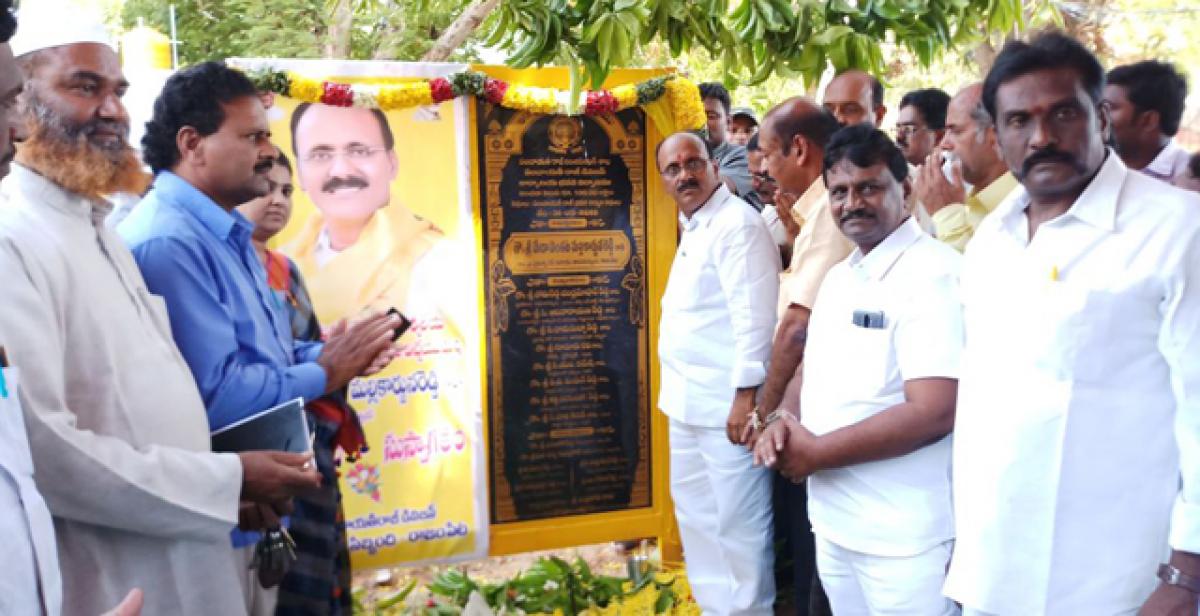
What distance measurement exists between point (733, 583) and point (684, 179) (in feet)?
5.64

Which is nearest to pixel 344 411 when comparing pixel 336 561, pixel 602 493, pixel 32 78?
pixel 336 561

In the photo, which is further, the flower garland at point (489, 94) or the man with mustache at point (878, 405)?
the flower garland at point (489, 94)

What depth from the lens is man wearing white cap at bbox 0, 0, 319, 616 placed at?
72.0 inches

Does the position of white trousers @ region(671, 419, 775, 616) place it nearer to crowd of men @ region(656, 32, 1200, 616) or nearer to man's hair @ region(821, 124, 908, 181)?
crowd of men @ region(656, 32, 1200, 616)

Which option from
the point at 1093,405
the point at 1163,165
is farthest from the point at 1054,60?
the point at 1163,165

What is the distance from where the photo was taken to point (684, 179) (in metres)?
4.01

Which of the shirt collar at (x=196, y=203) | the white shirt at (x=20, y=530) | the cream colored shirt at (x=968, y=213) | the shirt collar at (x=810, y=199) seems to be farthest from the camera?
the shirt collar at (x=810, y=199)

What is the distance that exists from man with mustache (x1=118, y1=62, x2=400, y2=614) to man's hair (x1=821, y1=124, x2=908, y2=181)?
1.44 metres

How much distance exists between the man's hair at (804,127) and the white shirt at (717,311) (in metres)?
0.36

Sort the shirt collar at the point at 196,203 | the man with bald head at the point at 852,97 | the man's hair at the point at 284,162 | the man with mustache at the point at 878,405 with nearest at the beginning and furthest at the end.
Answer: the man with mustache at the point at 878,405
the shirt collar at the point at 196,203
the man's hair at the point at 284,162
the man with bald head at the point at 852,97

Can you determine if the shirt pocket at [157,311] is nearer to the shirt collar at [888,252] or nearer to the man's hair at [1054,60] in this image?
the shirt collar at [888,252]

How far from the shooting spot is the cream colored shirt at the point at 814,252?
10.8 feet

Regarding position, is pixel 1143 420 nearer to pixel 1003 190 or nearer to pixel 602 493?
pixel 1003 190

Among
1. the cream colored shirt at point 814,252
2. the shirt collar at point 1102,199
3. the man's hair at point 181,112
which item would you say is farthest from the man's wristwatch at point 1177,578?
the man's hair at point 181,112
